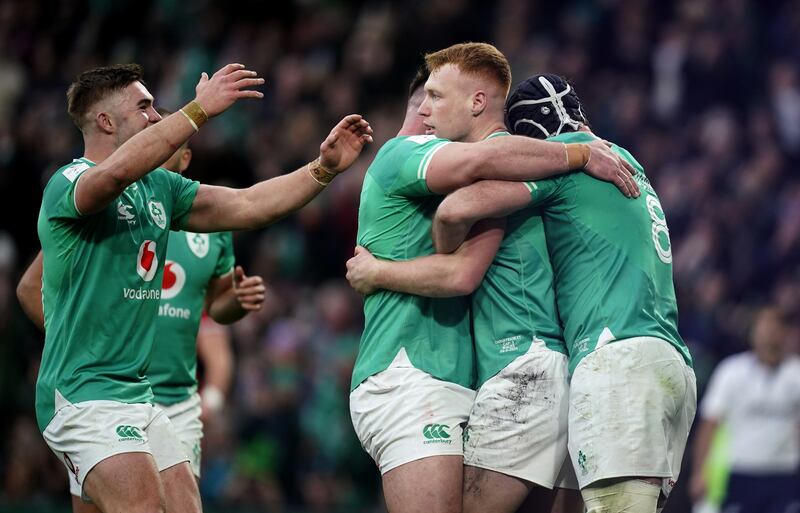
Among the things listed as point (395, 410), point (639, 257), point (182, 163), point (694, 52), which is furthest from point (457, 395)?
point (694, 52)

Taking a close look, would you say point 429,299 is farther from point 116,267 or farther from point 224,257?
point 224,257

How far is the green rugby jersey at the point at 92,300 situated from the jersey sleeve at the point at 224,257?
192cm

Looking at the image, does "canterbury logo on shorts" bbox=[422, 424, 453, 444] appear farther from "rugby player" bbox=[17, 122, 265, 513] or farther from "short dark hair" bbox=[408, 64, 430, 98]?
"rugby player" bbox=[17, 122, 265, 513]

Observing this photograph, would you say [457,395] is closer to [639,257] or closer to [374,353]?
[374,353]

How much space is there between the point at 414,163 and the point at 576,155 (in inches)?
30.0

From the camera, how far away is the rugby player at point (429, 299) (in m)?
5.56

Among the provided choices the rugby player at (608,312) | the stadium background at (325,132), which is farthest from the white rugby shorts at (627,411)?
the stadium background at (325,132)

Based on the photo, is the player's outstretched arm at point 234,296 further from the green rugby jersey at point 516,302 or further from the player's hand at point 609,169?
the player's hand at point 609,169

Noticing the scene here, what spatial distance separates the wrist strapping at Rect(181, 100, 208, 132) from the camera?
5.79 meters

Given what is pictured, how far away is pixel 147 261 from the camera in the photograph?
611 centimetres

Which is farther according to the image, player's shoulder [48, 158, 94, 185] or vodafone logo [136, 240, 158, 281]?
vodafone logo [136, 240, 158, 281]

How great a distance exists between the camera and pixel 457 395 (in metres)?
5.71

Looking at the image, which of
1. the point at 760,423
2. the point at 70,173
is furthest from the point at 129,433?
the point at 760,423

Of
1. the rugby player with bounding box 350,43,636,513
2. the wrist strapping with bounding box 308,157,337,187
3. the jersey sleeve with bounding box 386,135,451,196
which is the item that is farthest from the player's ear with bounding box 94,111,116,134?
the jersey sleeve with bounding box 386,135,451,196
